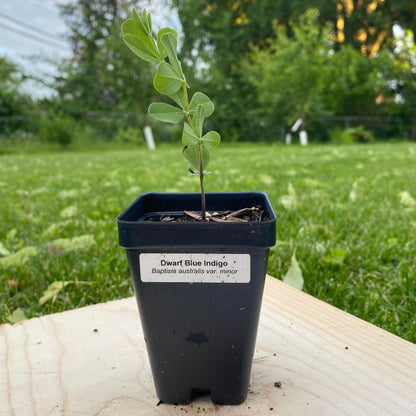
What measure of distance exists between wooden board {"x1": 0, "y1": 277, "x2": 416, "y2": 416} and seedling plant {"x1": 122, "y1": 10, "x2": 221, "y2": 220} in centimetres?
37

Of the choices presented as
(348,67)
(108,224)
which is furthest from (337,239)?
(348,67)

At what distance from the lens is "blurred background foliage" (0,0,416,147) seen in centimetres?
1264

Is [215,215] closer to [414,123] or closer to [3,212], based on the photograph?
[3,212]

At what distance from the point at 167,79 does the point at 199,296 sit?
294mm

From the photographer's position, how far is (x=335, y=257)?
1.34m

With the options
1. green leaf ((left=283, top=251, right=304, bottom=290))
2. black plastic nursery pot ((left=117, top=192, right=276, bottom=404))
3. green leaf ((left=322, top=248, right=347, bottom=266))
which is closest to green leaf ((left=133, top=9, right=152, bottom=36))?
black plastic nursery pot ((left=117, top=192, right=276, bottom=404))

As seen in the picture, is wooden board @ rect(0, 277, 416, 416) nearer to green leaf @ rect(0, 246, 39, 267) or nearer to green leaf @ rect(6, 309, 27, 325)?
green leaf @ rect(6, 309, 27, 325)

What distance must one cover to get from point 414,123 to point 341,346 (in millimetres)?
16934

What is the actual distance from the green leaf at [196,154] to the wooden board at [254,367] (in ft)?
1.21

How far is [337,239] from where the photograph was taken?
1.60 meters

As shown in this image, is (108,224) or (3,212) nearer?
(108,224)

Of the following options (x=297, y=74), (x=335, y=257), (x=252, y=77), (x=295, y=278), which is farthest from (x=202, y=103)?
(x=252, y=77)

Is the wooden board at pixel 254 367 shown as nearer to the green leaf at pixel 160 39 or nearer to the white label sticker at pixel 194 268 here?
the white label sticker at pixel 194 268

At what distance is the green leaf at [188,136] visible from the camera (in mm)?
533
